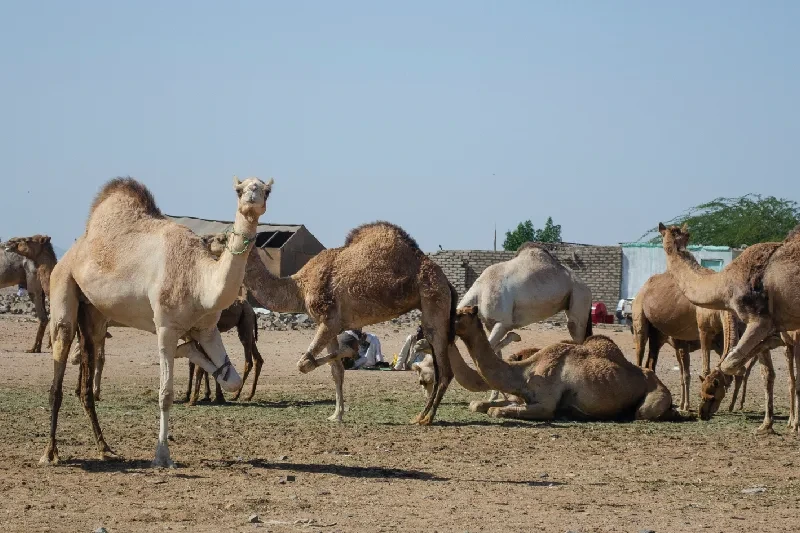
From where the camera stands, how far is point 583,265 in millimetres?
37812

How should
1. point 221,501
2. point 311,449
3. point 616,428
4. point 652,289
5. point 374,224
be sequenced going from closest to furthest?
point 221,501 → point 311,449 → point 616,428 → point 374,224 → point 652,289

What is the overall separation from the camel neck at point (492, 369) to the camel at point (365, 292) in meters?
0.32

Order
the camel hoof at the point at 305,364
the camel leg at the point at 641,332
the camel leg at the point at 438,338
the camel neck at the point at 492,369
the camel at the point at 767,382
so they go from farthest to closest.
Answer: the camel leg at the point at 641,332 < the camel neck at the point at 492,369 < the camel leg at the point at 438,338 < the camel at the point at 767,382 < the camel hoof at the point at 305,364

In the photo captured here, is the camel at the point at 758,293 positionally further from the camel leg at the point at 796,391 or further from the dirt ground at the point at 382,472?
the dirt ground at the point at 382,472

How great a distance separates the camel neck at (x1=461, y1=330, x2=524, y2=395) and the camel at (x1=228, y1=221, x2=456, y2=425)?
32 cm

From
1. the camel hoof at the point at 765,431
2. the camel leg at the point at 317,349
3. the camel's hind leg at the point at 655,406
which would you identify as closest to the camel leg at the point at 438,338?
the camel leg at the point at 317,349

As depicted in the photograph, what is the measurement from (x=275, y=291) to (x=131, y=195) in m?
3.03

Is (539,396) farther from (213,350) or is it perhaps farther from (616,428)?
(213,350)

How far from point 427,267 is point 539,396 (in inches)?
74.6

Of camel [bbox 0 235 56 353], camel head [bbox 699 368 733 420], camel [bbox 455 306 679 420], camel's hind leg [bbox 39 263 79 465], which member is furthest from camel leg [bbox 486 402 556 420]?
camel [bbox 0 235 56 353]

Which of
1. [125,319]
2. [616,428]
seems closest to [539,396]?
[616,428]

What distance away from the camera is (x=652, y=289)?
653 inches

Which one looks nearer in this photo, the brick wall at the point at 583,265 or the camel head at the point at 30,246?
the camel head at the point at 30,246

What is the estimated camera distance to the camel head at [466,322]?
44.1 ft
